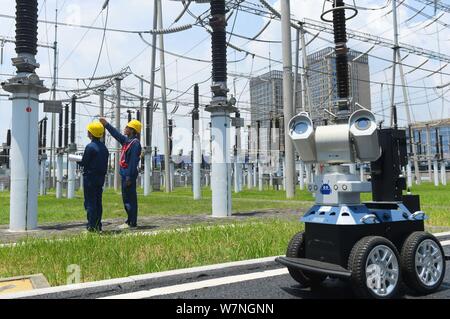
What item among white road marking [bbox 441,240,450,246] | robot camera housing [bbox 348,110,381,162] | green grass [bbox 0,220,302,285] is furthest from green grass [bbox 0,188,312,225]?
robot camera housing [bbox 348,110,381,162]

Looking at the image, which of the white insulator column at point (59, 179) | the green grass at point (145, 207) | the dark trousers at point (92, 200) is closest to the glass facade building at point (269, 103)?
the white insulator column at point (59, 179)

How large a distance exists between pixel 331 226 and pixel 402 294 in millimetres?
945

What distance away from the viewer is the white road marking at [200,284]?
3787 mm

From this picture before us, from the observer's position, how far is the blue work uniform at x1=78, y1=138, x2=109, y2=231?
7.64 meters

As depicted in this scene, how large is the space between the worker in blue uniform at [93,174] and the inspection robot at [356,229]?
182 inches

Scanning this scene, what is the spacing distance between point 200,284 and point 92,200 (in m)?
4.10

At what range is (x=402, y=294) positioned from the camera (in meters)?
3.84

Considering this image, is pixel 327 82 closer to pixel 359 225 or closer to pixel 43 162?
pixel 43 162

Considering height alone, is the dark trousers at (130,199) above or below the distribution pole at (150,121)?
below

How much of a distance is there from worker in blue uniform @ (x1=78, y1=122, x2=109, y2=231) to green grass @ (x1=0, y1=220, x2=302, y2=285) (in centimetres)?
122

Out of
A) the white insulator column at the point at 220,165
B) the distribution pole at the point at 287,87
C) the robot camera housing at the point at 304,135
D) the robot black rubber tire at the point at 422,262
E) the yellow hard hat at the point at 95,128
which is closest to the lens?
the robot black rubber tire at the point at 422,262

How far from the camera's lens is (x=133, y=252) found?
5.57 metres

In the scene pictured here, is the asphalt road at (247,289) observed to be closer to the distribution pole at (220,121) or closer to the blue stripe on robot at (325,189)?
the blue stripe on robot at (325,189)
